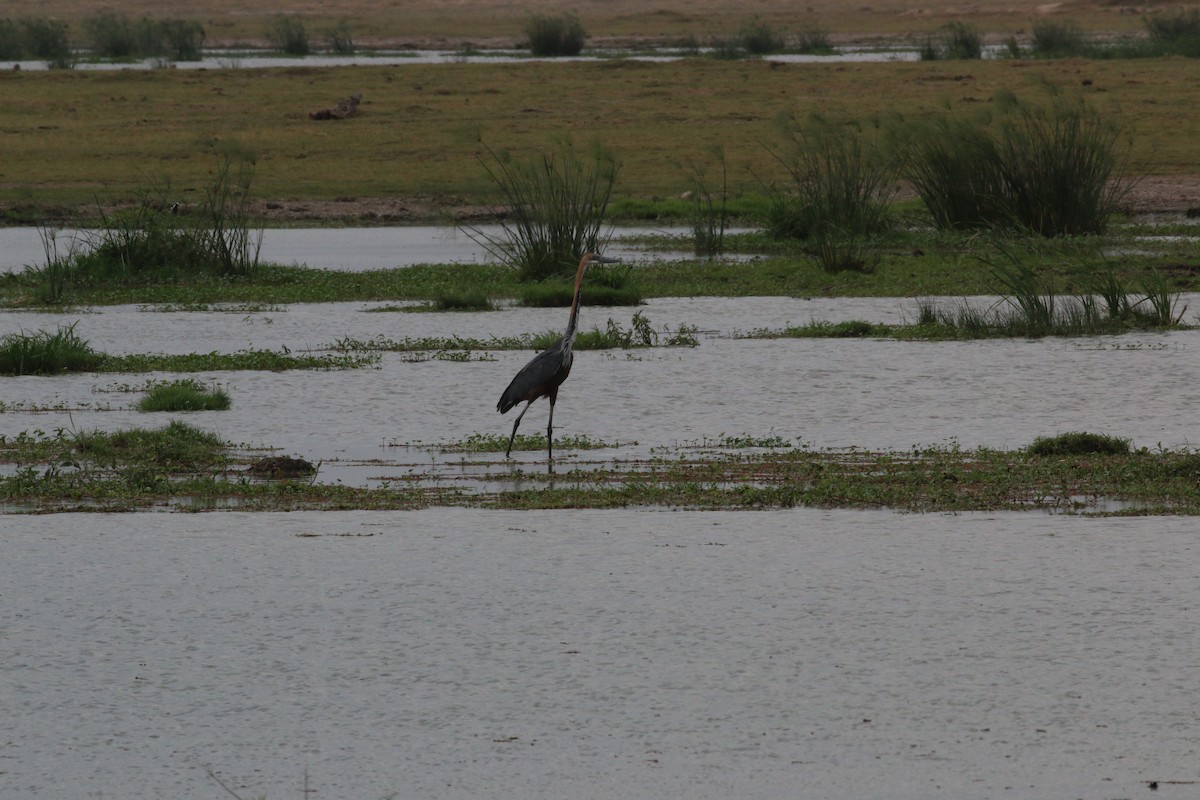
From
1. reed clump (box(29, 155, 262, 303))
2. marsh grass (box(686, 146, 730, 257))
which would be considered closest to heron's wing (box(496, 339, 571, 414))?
reed clump (box(29, 155, 262, 303))

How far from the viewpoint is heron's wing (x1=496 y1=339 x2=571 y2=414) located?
10.2m

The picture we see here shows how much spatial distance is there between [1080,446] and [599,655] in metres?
4.33

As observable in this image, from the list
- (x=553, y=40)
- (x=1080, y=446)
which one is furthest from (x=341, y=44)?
(x=1080, y=446)

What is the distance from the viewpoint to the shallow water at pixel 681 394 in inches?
416

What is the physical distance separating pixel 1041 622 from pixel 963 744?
1402 millimetres

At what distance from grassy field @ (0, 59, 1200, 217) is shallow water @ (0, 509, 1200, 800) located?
48.3 ft

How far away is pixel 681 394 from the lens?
39.5 ft

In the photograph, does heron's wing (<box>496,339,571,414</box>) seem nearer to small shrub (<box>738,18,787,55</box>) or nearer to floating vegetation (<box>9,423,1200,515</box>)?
floating vegetation (<box>9,423,1200,515</box>)

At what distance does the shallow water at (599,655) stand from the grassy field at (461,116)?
14717 millimetres

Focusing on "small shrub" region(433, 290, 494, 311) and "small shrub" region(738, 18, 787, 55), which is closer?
"small shrub" region(433, 290, 494, 311)

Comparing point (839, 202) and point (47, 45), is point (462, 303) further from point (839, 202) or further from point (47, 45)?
point (47, 45)

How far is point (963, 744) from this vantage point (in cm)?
526

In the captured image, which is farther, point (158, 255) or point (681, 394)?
point (158, 255)

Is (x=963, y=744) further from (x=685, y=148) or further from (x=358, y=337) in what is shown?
(x=685, y=148)
